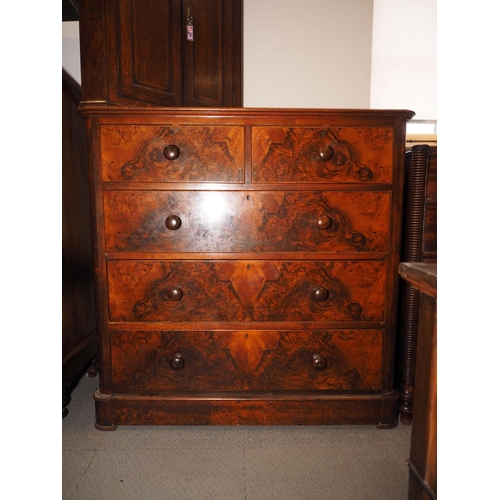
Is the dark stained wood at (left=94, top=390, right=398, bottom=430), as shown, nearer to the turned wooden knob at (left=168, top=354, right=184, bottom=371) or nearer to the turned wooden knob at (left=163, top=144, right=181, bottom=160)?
the turned wooden knob at (left=168, top=354, right=184, bottom=371)

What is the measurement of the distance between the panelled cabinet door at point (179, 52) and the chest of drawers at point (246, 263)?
1.00 ft

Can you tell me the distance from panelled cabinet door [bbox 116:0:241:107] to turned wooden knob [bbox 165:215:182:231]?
526mm

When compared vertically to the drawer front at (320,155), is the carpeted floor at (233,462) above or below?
below

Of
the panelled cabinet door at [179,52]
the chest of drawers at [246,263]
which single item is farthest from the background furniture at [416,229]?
the panelled cabinet door at [179,52]

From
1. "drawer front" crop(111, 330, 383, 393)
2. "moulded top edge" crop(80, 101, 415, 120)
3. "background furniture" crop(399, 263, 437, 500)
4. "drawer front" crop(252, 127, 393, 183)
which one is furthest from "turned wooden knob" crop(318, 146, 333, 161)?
"background furniture" crop(399, 263, 437, 500)

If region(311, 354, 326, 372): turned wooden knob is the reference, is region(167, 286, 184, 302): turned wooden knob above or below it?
above

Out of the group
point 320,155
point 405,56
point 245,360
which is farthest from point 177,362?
point 405,56

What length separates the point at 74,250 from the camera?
5.67 feet

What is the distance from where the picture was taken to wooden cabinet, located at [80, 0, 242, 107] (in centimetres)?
135

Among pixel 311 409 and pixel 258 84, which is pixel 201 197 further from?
pixel 258 84

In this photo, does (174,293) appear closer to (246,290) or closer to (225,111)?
(246,290)

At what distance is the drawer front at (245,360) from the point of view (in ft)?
4.61

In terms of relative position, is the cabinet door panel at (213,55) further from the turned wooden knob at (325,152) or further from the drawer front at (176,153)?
the turned wooden knob at (325,152)

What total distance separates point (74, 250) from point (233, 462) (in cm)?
117
